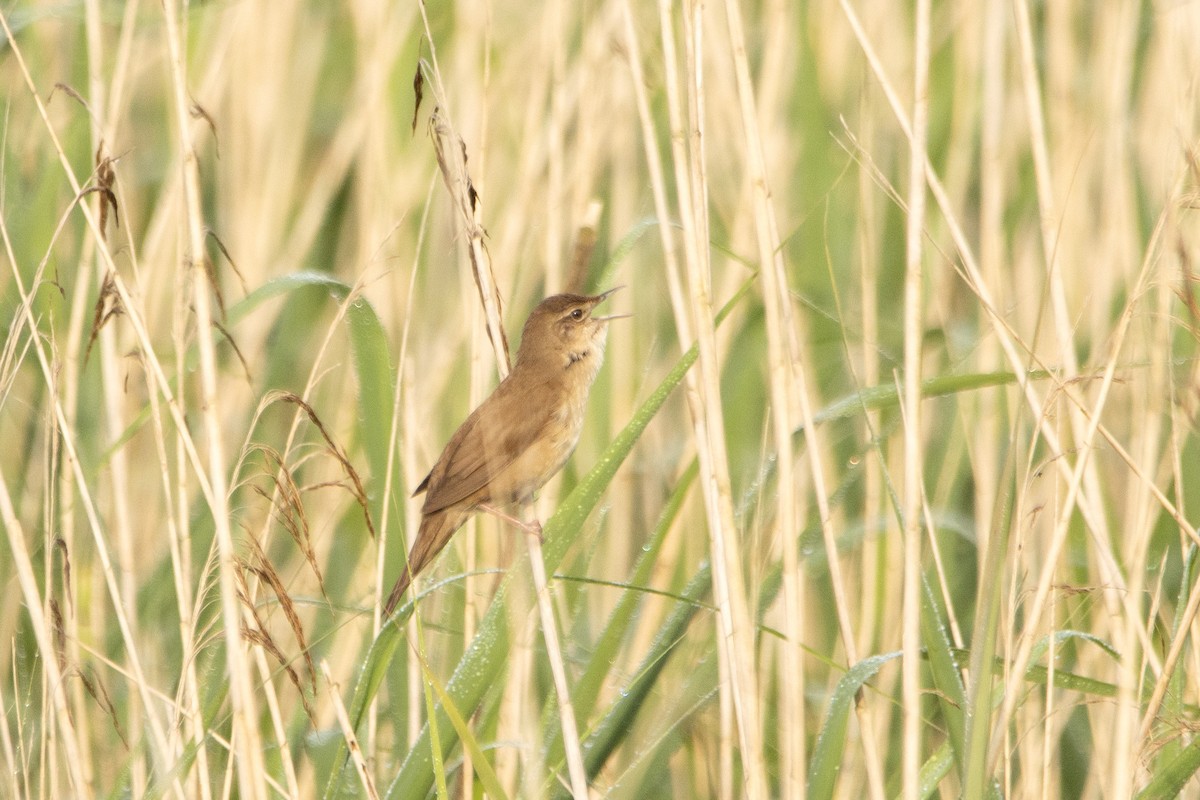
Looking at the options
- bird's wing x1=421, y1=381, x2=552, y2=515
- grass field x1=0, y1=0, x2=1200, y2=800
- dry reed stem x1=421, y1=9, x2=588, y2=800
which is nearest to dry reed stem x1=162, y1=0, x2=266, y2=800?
grass field x1=0, y1=0, x2=1200, y2=800

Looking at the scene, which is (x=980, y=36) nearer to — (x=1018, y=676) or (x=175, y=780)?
(x=1018, y=676)

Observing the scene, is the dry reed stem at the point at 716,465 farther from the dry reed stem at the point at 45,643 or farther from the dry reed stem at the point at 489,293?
the dry reed stem at the point at 45,643

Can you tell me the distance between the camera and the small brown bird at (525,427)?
8.80ft

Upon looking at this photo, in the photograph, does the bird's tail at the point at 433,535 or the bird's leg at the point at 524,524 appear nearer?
the bird's leg at the point at 524,524

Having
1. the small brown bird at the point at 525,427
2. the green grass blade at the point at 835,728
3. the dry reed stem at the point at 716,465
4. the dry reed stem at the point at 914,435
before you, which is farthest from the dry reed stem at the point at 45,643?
the dry reed stem at the point at 914,435

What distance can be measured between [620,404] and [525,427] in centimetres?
53

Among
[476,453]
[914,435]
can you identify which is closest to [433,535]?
[476,453]

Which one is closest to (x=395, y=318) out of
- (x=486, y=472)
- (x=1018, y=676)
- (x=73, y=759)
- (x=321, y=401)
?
(x=321, y=401)

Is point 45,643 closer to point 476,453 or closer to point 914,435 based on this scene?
point 476,453

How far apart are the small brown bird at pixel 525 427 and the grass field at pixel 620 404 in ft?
0.30

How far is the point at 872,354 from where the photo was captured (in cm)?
269

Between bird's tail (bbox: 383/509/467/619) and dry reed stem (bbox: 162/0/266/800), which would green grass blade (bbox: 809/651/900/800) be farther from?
bird's tail (bbox: 383/509/467/619)

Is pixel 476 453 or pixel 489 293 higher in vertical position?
pixel 489 293

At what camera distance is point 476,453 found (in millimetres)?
2709
